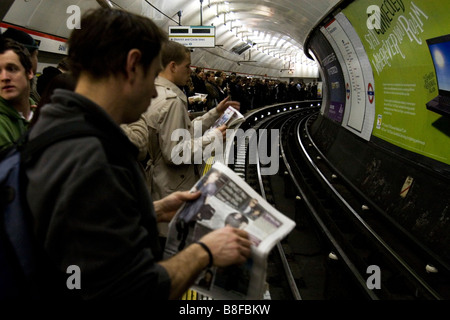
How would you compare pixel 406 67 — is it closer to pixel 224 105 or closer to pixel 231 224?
pixel 224 105

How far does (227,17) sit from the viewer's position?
2458 cm

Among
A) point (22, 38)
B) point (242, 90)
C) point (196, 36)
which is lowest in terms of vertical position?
point (22, 38)

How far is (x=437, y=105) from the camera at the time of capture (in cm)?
→ 448

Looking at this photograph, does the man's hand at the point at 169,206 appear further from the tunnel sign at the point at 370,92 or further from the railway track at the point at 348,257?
the tunnel sign at the point at 370,92

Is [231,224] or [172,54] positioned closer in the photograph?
[231,224]

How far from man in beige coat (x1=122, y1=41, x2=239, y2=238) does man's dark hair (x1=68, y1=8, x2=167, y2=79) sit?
3.66ft

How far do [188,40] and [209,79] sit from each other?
12.8 ft

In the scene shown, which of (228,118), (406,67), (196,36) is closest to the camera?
(228,118)

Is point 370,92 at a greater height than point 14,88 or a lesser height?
greater

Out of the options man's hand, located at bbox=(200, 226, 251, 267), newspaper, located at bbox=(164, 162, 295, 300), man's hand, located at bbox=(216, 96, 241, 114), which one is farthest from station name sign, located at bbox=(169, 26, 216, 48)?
man's hand, located at bbox=(200, 226, 251, 267)

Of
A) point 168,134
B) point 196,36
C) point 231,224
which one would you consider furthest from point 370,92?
point 196,36

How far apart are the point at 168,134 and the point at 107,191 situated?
4.90 ft

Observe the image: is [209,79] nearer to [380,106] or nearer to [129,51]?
[380,106]

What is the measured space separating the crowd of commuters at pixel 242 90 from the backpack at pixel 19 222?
19.5 ft
